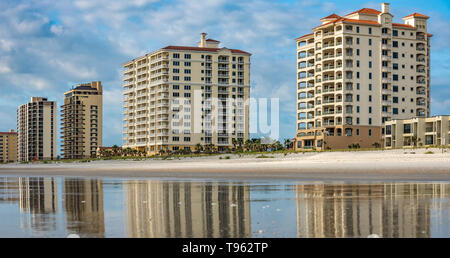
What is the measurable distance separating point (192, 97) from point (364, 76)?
61871 mm

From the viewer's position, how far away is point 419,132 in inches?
3895

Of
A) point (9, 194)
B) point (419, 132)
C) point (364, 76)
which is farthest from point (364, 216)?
point (364, 76)

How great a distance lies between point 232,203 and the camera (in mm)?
18812

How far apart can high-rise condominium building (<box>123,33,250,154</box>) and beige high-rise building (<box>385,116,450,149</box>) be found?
57871 millimetres

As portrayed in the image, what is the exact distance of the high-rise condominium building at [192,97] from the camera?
159625mm

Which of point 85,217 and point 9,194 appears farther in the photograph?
point 9,194

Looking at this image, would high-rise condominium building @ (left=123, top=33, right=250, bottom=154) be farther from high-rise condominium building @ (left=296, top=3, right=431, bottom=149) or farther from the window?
the window

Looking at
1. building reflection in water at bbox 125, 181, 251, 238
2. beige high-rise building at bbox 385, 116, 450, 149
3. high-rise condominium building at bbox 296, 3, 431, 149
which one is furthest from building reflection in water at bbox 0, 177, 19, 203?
high-rise condominium building at bbox 296, 3, 431, 149

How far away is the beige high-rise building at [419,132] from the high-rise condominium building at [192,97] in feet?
190

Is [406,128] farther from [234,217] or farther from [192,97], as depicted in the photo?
[234,217]

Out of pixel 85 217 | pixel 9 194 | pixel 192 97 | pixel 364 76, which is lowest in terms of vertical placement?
pixel 9 194

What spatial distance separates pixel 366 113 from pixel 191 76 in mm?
62984

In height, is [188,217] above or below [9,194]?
above
